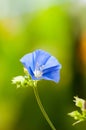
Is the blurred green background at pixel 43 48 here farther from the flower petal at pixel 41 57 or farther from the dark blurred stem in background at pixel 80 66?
the flower petal at pixel 41 57

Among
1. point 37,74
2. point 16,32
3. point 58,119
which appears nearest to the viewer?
point 37,74


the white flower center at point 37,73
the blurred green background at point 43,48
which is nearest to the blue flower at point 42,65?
the white flower center at point 37,73

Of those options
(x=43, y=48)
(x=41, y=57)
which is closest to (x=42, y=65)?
(x=41, y=57)

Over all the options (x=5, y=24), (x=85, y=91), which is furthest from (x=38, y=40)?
(x=85, y=91)

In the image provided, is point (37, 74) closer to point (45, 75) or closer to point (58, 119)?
point (45, 75)

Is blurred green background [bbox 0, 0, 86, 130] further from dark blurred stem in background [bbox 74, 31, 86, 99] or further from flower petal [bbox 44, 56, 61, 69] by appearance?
flower petal [bbox 44, 56, 61, 69]

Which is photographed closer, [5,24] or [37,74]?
[37,74]

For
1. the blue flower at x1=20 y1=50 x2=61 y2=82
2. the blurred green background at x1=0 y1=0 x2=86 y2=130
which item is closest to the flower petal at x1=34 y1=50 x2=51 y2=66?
the blue flower at x1=20 y1=50 x2=61 y2=82
